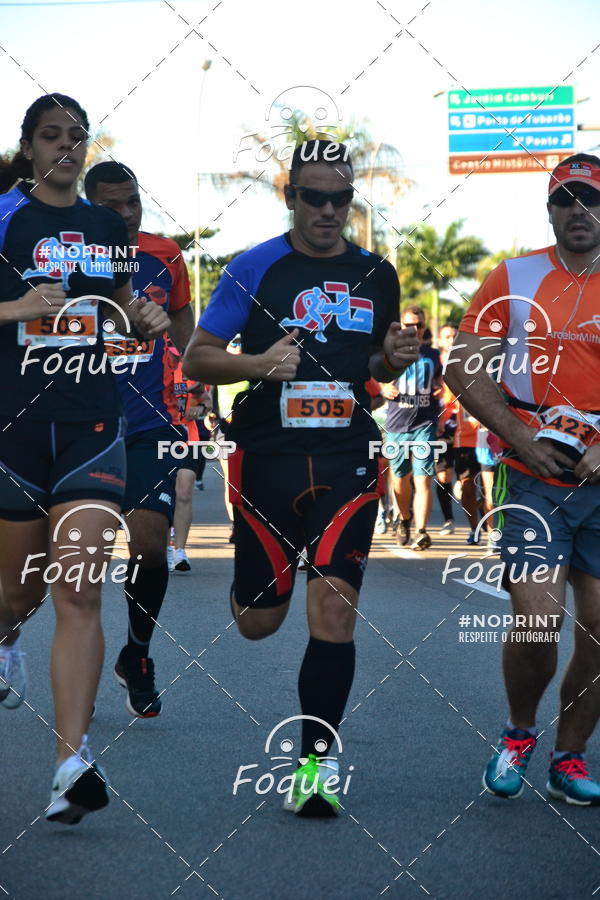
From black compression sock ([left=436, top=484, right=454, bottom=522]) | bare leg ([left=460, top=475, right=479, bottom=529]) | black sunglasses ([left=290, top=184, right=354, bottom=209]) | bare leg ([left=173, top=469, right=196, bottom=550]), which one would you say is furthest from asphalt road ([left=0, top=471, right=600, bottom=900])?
black compression sock ([left=436, top=484, right=454, bottom=522])

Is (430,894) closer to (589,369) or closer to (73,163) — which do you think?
(589,369)

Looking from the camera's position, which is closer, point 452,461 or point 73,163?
point 73,163

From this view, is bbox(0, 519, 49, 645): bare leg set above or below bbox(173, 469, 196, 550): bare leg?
above

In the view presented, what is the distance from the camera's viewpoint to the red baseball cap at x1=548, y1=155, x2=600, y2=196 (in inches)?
202

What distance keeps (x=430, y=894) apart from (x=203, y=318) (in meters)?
2.26

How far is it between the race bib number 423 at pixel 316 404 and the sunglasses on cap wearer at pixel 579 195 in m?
1.02

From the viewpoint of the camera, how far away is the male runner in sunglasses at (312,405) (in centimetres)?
496

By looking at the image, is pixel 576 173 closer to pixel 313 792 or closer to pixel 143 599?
pixel 313 792

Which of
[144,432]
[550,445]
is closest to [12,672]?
[144,432]

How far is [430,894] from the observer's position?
391cm

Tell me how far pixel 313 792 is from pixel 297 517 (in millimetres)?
980

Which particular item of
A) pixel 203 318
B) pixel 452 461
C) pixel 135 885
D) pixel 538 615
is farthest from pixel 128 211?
pixel 452 461

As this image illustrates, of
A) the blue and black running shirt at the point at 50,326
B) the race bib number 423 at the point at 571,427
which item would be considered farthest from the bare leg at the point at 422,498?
the blue and black running shirt at the point at 50,326

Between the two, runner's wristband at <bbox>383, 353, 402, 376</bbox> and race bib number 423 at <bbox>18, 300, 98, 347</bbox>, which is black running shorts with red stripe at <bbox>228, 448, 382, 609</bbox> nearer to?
runner's wristband at <bbox>383, 353, 402, 376</bbox>
